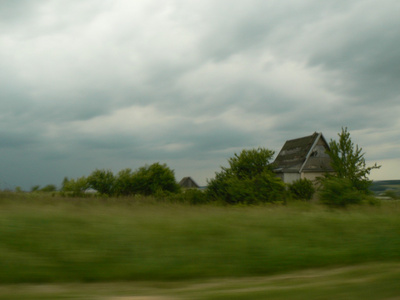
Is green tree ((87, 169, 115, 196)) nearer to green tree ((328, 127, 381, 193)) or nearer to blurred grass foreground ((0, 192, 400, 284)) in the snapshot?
green tree ((328, 127, 381, 193))

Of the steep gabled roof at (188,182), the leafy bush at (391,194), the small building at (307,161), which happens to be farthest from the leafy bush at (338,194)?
the steep gabled roof at (188,182)

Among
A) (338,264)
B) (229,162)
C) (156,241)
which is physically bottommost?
A: (338,264)

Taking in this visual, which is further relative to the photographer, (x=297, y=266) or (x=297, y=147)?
(x=297, y=147)

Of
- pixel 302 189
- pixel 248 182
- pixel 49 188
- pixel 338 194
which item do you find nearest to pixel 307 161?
pixel 302 189

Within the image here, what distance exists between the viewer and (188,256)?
250 inches

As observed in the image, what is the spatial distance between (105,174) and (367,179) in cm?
3071

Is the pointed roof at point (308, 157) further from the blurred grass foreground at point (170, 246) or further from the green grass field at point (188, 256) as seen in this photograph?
the green grass field at point (188, 256)

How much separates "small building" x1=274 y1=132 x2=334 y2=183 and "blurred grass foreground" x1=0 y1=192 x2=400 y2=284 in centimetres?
4330

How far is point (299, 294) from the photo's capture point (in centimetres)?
510

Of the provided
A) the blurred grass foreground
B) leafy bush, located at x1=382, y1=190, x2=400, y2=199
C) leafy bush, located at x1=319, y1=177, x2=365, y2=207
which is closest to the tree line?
leafy bush, located at x1=319, y1=177, x2=365, y2=207

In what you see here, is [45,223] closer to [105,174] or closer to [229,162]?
[229,162]

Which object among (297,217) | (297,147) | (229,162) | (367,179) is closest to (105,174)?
(229,162)

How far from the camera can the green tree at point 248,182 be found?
42375 millimetres

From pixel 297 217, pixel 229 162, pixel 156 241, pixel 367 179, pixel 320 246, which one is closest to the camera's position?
pixel 156 241
